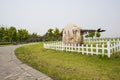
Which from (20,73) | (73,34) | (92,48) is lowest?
(20,73)

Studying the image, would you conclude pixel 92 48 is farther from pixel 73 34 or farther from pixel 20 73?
pixel 20 73

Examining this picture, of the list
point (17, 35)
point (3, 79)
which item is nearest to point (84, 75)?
point (3, 79)

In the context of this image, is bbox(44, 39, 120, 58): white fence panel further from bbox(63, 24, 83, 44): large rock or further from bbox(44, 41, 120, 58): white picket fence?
bbox(63, 24, 83, 44): large rock

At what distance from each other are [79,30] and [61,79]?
1425 cm

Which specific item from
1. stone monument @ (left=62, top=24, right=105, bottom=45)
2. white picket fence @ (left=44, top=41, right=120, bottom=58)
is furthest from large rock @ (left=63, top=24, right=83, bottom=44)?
white picket fence @ (left=44, top=41, right=120, bottom=58)

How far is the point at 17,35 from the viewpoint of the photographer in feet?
213

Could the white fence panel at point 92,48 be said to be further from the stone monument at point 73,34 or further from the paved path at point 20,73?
the paved path at point 20,73

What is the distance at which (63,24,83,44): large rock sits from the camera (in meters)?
20.3

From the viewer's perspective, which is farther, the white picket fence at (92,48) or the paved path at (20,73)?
the white picket fence at (92,48)

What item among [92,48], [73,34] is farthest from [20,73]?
[73,34]

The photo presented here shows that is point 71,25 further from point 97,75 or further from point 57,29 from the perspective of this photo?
point 57,29

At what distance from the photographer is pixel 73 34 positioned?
2069 centimetres

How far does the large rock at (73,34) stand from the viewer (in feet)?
66.6

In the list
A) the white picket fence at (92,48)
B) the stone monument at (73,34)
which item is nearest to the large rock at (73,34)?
the stone monument at (73,34)
